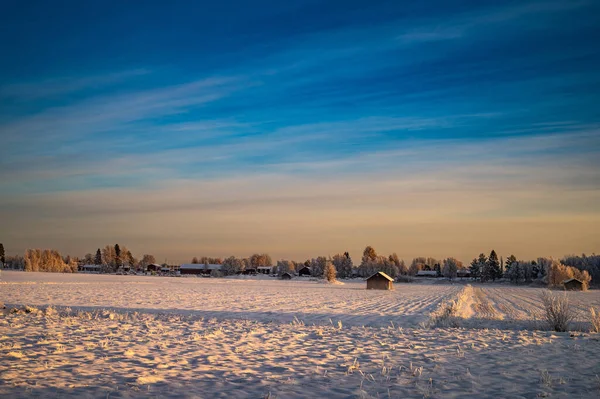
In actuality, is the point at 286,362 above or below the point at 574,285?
above

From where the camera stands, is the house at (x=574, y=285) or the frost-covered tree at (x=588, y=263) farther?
the frost-covered tree at (x=588, y=263)

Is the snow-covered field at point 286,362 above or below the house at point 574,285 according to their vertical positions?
above

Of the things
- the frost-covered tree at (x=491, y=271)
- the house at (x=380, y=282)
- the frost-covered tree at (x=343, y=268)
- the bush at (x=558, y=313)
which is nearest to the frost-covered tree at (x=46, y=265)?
the frost-covered tree at (x=343, y=268)

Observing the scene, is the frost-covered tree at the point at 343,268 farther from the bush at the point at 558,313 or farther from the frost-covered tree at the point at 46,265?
the bush at the point at 558,313

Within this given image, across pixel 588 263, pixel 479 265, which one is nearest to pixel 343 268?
pixel 479 265

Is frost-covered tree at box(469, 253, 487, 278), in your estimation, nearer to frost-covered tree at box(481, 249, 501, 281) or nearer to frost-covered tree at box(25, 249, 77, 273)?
frost-covered tree at box(481, 249, 501, 281)

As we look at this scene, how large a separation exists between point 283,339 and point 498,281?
162 meters

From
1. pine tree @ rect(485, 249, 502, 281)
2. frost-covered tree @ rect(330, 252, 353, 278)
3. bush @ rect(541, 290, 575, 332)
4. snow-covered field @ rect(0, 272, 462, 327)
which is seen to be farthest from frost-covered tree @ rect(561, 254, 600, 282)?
bush @ rect(541, 290, 575, 332)

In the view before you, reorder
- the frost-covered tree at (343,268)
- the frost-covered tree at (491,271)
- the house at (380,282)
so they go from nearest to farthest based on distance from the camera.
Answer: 1. the house at (380,282)
2. the frost-covered tree at (491,271)
3. the frost-covered tree at (343,268)

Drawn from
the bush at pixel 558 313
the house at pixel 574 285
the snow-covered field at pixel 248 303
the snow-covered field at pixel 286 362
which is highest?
the bush at pixel 558 313

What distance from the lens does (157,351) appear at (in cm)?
1398

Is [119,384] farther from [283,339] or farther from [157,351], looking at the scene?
[283,339]

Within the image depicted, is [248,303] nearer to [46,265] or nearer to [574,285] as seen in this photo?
[574,285]

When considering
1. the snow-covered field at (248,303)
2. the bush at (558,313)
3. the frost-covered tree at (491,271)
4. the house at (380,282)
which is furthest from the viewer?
the frost-covered tree at (491,271)
